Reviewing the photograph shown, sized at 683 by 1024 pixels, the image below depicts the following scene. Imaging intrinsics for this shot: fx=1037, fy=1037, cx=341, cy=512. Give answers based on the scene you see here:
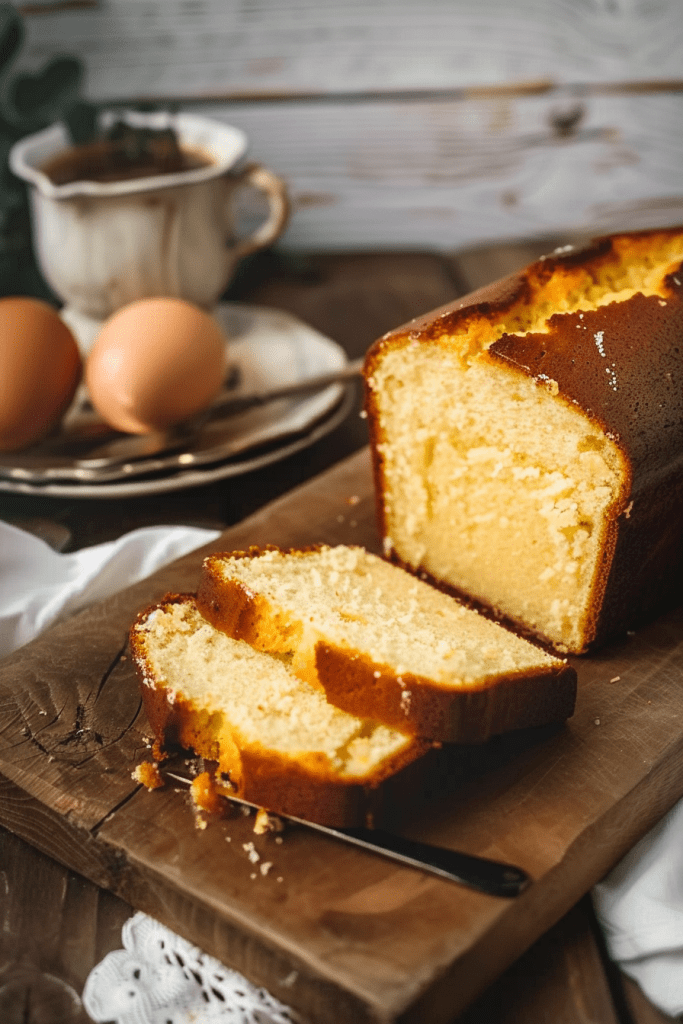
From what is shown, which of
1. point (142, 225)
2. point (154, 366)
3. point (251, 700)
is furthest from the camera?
point (142, 225)

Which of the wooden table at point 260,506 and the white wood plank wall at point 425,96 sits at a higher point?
the white wood plank wall at point 425,96

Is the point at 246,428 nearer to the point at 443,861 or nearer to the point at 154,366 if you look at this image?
the point at 154,366

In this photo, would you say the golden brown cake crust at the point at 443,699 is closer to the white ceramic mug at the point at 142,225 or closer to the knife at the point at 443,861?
the knife at the point at 443,861

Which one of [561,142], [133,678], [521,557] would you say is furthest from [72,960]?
[561,142]

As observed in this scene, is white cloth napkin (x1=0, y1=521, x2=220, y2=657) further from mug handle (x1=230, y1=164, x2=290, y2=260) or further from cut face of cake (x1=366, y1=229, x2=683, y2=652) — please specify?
mug handle (x1=230, y1=164, x2=290, y2=260)

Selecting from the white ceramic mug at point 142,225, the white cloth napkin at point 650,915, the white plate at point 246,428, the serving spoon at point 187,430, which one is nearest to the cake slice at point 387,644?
the white cloth napkin at point 650,915

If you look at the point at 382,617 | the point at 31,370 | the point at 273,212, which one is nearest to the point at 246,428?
the point at 31,370

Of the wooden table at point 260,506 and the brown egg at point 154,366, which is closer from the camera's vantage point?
the wooden table at point 260,506
